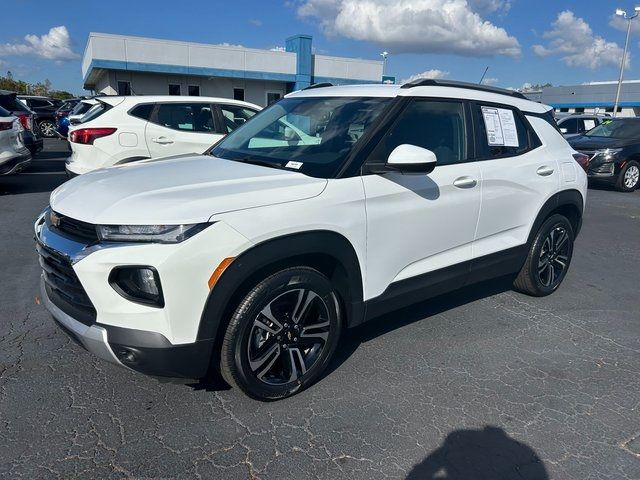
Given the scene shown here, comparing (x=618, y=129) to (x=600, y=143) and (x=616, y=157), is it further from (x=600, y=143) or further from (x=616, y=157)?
(x=616, y=157)

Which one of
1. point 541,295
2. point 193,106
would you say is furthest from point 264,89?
point 541,295

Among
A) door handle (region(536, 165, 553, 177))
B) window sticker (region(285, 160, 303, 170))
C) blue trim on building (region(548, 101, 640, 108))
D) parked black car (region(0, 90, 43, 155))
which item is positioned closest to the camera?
window sticker (region(285, 160, 303, 170))

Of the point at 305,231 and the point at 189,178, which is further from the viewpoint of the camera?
the point at 189,178

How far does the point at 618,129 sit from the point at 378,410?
42.0 feet

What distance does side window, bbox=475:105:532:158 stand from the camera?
398cm

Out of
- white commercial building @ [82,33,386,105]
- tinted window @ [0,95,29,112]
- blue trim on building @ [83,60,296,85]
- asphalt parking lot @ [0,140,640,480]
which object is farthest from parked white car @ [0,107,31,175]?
blue trim on building @ [83,60,296,85]

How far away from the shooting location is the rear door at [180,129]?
7.69 m

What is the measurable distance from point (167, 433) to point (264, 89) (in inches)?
1220

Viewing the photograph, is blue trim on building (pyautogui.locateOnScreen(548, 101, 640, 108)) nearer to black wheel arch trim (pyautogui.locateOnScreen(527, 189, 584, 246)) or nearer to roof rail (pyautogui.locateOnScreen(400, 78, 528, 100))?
black wheel arch trim (pyautogui.locateOnScreen(527, 189, 584, 246))

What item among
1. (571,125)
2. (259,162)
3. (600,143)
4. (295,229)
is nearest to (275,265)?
(295,229)

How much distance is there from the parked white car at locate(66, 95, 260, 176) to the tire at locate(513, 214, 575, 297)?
5234mm

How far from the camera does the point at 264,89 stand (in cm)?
3184

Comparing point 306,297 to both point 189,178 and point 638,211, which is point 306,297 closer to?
point 189,178

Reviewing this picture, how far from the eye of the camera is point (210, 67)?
1117 inches
